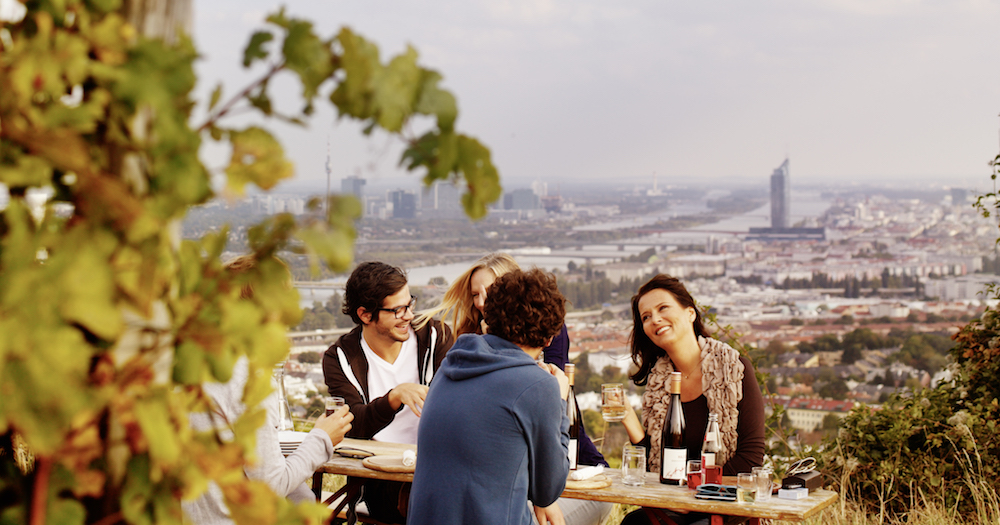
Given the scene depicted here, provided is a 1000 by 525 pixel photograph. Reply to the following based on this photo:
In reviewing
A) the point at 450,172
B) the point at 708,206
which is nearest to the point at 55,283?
the point at 450,172

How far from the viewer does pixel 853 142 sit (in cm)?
3541

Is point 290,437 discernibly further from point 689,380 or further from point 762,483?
point 762,483

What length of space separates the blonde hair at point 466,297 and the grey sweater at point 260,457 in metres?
1.37

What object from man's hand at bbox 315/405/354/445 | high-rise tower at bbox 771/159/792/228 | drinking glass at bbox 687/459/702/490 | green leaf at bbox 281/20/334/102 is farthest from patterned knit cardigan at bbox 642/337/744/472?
high-rise tower at bbox 771/159/792/228

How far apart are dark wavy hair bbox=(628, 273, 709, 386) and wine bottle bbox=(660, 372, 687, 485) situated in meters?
0.59

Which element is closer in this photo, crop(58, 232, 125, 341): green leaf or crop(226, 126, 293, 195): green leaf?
crop(58, 232, 125, 341): green leaf

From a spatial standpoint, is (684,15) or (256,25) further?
(684,15)

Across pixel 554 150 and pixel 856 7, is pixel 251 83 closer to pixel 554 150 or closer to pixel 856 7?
pixel 554 150

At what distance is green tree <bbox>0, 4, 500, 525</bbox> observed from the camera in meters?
0.56

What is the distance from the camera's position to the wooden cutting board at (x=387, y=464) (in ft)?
10.4

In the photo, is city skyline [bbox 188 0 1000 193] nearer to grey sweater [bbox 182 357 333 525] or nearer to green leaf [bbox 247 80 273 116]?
grey sweater [bbox 182 357 333 525]

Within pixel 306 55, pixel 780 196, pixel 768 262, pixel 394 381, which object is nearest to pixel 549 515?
pixel 394 381

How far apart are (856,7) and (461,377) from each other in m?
37.2

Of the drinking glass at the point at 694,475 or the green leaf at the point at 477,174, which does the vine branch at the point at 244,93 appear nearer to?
the green leaf at the point at 477,174
